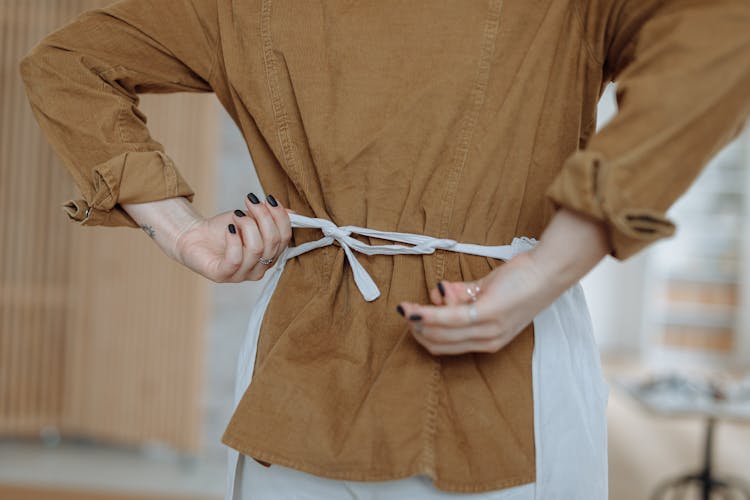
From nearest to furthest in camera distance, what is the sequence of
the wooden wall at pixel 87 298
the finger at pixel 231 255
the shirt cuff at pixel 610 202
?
the shirt cuff at pixel 610 202 < the finger at pixel 231 255 < the wooden wall at pixel 87 298

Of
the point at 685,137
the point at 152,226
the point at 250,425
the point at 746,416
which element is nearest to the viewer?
the point at 685,137

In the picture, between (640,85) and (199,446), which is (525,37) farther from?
(199,446)

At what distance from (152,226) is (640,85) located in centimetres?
57

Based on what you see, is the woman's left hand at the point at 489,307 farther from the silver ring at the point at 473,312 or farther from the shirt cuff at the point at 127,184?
the shirt cuff at the point at 127,184

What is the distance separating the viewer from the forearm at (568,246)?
28.9 inches

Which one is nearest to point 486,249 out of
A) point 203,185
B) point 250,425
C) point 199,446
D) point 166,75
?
point 250,425

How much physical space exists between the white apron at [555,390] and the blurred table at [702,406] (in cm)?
313

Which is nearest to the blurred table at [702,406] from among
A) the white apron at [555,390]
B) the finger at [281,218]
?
the white apron at [555,390]

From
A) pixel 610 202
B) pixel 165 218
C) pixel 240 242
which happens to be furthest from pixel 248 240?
pixel 610 202

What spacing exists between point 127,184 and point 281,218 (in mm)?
195

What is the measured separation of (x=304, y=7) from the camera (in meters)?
0.92

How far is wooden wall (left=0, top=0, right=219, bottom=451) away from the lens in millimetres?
3977

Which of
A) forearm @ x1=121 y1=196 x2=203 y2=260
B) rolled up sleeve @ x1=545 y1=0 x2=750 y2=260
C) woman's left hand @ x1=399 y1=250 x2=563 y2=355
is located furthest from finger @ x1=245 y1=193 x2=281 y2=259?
rolled up sleeve @ x1=545 y1=0 x2=750 y2=260

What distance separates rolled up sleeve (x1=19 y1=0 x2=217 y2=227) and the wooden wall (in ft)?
9.48
